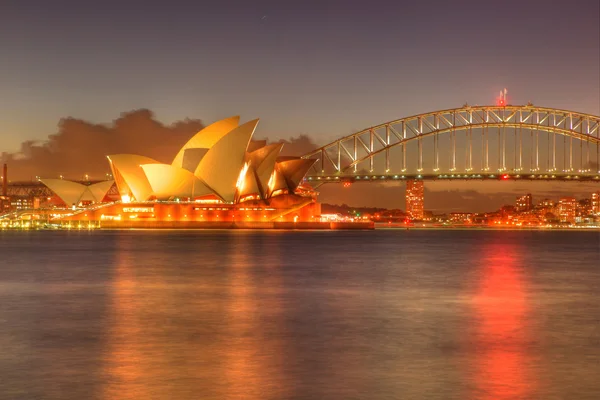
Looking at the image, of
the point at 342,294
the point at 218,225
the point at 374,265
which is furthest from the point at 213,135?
the point at 342,294

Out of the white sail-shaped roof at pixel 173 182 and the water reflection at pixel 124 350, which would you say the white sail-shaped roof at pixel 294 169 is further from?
the water reflection at pixel 124 350

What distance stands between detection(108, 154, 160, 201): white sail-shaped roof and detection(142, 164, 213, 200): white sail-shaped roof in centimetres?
174

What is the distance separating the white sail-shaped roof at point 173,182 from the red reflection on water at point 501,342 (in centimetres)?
7724

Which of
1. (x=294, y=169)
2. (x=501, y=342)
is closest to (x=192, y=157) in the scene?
(x=294, y=169)

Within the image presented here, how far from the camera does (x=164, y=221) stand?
114875 mm

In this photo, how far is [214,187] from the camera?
339ft

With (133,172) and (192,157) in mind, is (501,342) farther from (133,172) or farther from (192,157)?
(133,172)

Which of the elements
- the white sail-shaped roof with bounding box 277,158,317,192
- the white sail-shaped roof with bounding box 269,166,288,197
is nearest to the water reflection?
the white sail-shaped roof with bounding box 269,166,288,197

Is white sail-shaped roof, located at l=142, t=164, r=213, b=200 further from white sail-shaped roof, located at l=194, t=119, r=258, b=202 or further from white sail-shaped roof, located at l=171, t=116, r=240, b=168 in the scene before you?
white sail-shaped roof, located at l=171, t=116, r=240, b=168

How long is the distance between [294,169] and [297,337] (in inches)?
3894

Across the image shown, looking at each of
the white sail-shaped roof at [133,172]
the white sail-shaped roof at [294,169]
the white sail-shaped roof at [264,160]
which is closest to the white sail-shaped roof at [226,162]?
the white sail-shaped roof at [264,160]

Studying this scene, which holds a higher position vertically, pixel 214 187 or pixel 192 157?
pixel 192 157

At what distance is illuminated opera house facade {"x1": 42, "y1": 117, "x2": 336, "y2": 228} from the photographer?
97.2 metres

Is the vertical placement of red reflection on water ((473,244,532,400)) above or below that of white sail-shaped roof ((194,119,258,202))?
below
